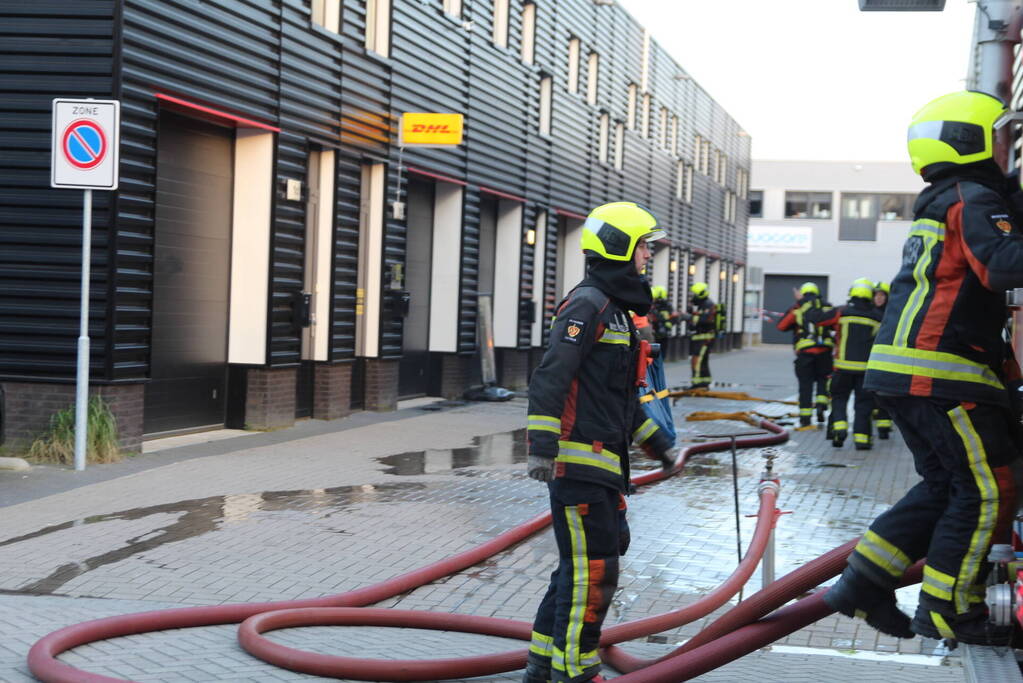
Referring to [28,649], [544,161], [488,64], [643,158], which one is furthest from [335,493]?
[643,158]

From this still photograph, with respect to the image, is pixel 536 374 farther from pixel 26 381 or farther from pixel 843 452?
pixel 843 452

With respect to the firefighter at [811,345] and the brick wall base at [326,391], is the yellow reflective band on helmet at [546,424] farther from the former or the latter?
the firefighter at [811,345]

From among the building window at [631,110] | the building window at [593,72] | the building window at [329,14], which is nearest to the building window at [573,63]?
the building window at [593,72]

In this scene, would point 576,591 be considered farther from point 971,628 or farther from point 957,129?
point 957,129

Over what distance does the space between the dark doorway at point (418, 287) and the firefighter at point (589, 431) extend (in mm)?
14021

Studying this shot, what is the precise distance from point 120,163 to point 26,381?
2124mm

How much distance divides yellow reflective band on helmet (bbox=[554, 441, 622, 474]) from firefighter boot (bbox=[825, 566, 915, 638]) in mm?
1025

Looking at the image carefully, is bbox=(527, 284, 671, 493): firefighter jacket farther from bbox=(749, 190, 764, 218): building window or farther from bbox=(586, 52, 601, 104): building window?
bbox=(749, 190, 764, 218): building window

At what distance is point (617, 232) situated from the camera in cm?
513

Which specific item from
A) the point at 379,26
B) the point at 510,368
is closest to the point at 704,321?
the point at 510,368

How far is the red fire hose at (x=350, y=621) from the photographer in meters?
5.17

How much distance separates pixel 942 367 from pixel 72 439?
8.78 meters

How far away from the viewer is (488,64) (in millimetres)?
21688

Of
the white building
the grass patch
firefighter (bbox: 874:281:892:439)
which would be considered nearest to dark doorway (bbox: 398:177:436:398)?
firefighter (bbox: 874:281:892:439)
